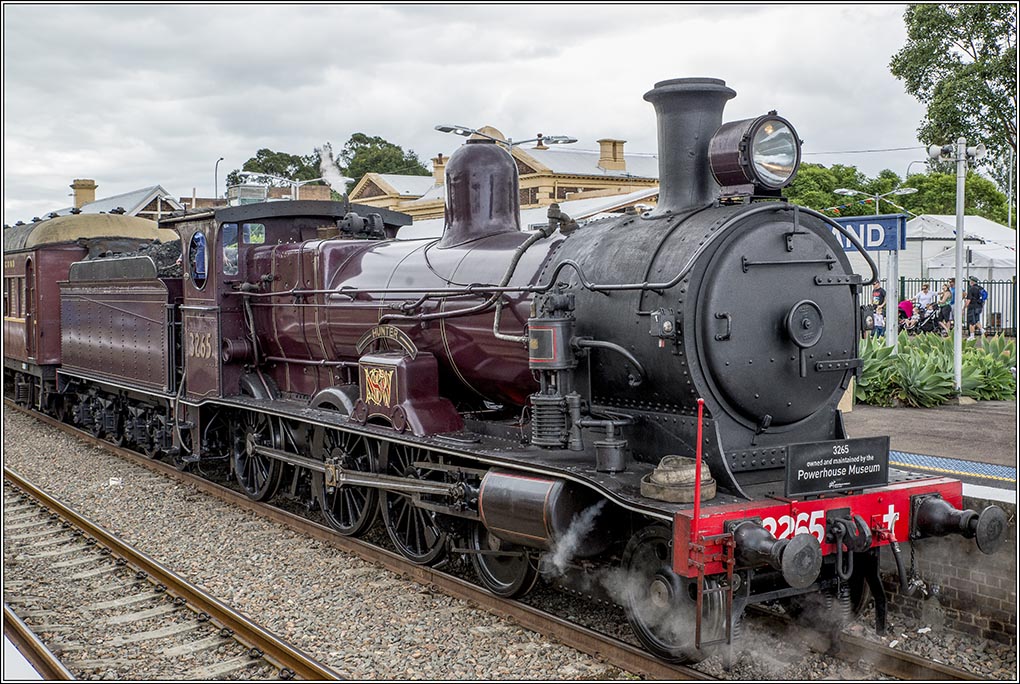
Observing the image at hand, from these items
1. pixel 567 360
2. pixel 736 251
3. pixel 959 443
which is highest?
pixel 736 251

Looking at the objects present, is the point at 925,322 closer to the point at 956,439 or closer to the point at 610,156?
the point at 956,439

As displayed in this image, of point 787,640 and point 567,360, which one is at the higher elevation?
point 567,360

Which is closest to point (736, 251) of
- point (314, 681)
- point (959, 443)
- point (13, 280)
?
point (314, 681)

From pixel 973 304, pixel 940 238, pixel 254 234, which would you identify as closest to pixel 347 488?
pixel 254 234

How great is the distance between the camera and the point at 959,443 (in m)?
10.2

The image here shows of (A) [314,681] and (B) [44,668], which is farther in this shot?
(B) [44,668]

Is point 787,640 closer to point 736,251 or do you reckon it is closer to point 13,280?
point 736,251

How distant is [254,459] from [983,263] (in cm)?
2173

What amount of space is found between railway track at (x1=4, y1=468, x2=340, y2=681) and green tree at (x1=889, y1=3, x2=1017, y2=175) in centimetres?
980

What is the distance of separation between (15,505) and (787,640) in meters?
8.11

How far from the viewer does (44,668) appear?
5988 mm

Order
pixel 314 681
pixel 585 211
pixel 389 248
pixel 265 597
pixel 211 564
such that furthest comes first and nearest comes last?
pixel 585 211 < pixel 389 248 < pixel 211 564 < pixel 265 597 < pixel 314 681

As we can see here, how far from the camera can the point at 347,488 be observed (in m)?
8.63

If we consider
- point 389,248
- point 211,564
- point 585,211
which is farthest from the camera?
point 585,211
